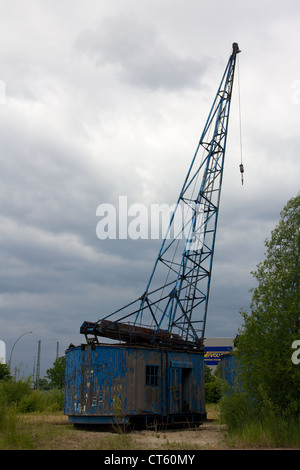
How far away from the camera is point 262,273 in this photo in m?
16.8

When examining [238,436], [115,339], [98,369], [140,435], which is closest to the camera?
[238,436]

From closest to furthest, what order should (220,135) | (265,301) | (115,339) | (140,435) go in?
(265,301) < (140,435) < (115,339) < (220,135)

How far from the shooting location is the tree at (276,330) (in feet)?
47.4

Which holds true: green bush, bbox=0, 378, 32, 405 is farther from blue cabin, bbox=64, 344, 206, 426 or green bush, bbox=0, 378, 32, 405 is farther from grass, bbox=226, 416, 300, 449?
grass, bbox=226, 416, 300, 449

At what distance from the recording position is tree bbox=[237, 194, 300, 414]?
1446 cm

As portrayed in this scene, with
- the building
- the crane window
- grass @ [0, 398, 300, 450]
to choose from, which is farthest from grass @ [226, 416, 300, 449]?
the building

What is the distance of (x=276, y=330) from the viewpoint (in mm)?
15062

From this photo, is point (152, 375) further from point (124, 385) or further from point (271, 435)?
point (271, 435)

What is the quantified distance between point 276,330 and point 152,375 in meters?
7.68

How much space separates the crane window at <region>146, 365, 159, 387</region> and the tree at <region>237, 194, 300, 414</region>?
5.49m

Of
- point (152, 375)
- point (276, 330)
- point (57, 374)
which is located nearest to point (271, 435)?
point (276, 330)
